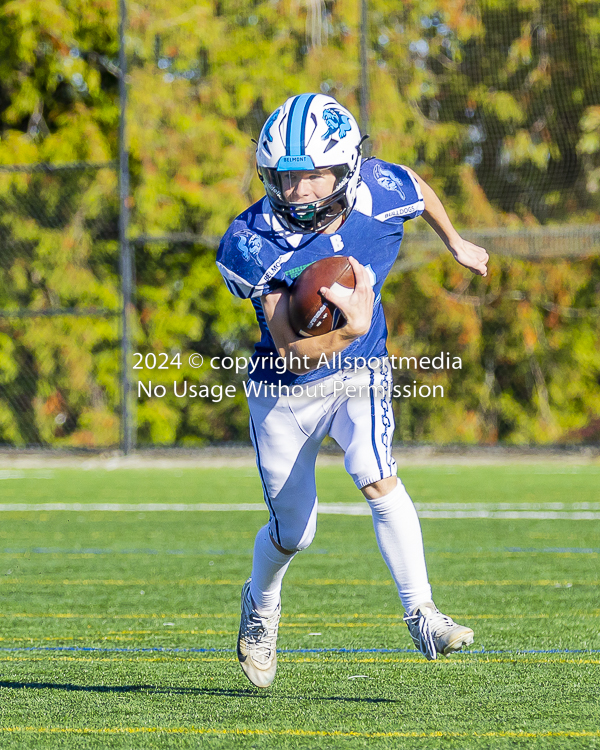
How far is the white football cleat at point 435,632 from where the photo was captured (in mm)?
3025

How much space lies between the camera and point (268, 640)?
11.4 feet

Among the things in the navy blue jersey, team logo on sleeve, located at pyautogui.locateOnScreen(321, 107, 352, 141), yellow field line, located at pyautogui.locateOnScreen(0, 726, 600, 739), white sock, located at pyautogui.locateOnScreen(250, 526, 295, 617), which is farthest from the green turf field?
team logo on sleeve, located at pyautogui.locateOnScreen(321, 107, 352, 141)

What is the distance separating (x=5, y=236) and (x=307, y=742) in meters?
12.4

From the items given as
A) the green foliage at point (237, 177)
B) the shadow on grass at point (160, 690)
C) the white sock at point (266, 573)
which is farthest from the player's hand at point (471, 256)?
the green foliage at point (237, 177)

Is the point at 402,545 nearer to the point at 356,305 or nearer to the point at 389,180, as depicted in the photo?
the point at 356,305

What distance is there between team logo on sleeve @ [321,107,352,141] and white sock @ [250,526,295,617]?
1262 mm

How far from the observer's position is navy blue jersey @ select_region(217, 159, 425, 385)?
3.21 metres

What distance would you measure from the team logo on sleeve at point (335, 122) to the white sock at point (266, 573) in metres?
1.26

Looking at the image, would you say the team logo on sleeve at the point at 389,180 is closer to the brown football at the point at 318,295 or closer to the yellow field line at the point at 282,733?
the brown football at the point at 318,295

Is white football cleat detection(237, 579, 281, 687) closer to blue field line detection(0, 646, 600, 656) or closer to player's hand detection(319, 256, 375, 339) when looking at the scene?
blue field line detection(0, 646, 600, 656)

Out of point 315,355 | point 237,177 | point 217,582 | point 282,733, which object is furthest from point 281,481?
point 237,177

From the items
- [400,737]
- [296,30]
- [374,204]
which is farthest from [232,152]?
[400,737]

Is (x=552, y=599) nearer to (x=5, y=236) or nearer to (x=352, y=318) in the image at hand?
(x=352, y=318)

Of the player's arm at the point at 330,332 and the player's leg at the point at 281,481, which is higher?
the player's arm at the point at 330,332
